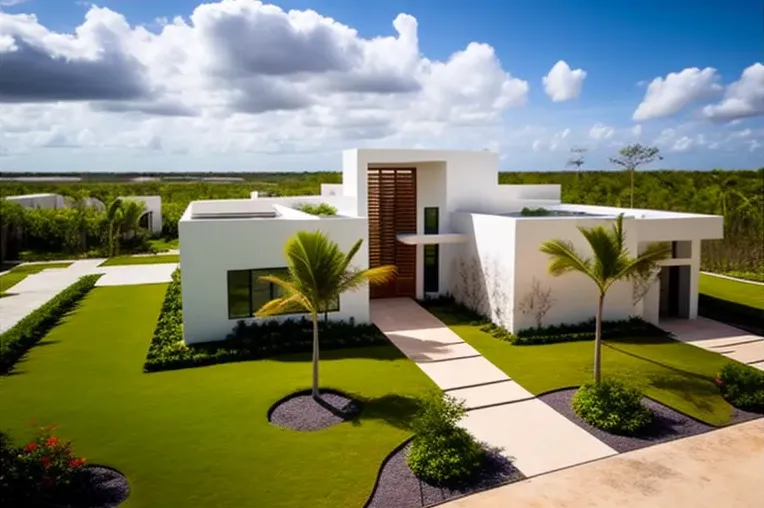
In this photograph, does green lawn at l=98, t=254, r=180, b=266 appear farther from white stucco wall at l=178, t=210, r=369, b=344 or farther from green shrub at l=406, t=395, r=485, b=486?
green shrub at l=406, t=395, r=485, b=486

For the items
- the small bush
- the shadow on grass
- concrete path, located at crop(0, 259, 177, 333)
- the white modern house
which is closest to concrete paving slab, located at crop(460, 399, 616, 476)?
the shadow on grass

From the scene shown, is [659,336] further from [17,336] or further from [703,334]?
[17,336]

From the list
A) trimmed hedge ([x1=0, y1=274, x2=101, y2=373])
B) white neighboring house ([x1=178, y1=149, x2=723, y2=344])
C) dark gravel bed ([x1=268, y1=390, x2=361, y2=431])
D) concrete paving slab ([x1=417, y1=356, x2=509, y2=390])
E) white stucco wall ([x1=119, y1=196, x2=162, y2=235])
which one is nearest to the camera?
dark gravel bed ([x1=268, y1=390, x2=361, y2=431])

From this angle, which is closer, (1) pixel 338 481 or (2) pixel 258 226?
(1) pixel 338 481

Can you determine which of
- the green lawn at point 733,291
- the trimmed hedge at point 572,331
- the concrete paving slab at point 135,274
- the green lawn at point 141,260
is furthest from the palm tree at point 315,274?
the green lawn at point 141,260

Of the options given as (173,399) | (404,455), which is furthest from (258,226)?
(404,455)

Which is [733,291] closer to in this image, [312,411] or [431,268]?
[431,268]

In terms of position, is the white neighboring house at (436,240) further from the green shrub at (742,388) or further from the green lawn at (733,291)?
the green shrub at (742,388)
